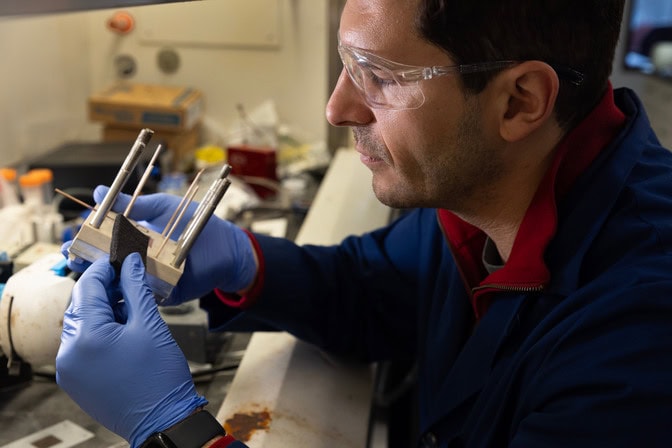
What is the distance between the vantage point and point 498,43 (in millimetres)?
930

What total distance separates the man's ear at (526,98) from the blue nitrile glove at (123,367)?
0.60 meters

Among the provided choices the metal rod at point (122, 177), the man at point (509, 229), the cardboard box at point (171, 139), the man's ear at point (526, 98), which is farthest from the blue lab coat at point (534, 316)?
the cardboard box at point (171, 139)

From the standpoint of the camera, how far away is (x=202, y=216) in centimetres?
103

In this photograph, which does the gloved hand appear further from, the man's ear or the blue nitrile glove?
the man's ear

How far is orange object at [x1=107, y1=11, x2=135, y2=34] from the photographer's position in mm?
2492

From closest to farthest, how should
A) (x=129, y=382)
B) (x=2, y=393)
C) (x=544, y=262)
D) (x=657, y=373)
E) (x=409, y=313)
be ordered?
(x=657, y=373) < (x=129, y=382) < (x=544, y=262) < (x=2, y=393) < (x=409, y=313)

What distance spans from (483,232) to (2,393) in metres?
0.90

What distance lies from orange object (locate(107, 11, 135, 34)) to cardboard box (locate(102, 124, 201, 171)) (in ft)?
1.35

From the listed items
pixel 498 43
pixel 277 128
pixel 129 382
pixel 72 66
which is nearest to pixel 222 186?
pixel 129 382

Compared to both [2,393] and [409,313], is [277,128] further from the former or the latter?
[2,393]

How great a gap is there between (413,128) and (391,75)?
9 centimetres

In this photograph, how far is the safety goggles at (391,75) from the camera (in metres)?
0.95

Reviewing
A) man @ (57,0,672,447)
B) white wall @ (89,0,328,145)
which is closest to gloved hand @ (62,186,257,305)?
man @ (57,0,672,447)

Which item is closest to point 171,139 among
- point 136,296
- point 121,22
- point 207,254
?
point 121,22
